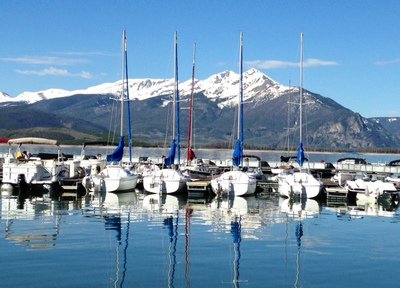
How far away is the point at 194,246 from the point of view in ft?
111

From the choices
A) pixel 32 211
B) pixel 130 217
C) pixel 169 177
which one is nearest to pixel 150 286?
pixel 130 217

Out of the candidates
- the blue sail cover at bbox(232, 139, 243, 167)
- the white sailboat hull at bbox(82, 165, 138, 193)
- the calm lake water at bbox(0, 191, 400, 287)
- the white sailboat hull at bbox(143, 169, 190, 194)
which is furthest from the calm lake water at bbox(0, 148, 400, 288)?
the blue sail cover at bbox(232, 139, 243, 167)

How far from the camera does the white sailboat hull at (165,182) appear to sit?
2574 inches

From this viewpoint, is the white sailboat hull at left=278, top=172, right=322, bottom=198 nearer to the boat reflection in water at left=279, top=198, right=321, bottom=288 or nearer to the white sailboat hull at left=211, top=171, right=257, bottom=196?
the boat reflection in water at left=279, top=198, right=321, bottom=288

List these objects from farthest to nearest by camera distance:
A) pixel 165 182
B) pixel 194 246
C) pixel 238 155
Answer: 1. pixel 238 155
2. pixel 165 182
3. pixel 194 246

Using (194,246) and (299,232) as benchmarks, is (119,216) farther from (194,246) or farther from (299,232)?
(194,246)

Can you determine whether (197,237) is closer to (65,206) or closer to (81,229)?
(81,229)

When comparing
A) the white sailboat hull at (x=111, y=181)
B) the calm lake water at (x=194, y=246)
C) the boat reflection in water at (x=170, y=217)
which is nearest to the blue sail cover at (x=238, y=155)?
the boat reflection in water at (x=170, y=217)

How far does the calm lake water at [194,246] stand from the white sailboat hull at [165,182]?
1009 cm

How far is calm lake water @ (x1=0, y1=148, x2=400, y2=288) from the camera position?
2666 cm

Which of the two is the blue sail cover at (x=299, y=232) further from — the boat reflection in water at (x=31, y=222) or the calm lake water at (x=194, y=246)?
the boat reflection in water at (x=31, y=222)

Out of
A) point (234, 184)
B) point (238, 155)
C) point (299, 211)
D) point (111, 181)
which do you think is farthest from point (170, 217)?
point (238, 155)

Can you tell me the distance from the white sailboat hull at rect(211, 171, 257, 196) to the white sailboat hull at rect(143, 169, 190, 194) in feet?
11.5

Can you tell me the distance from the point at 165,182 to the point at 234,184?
7.03 m
